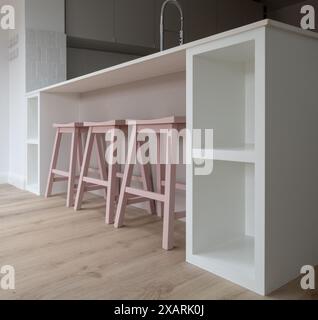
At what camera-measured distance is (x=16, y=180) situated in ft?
11.1

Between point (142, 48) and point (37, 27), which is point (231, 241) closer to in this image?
point (37, 27)

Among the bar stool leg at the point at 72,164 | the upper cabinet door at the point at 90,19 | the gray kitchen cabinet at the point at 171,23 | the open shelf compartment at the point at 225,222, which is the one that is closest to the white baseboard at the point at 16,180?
the bar stool leg at the point at 72,164

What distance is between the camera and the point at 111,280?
125 centimetres

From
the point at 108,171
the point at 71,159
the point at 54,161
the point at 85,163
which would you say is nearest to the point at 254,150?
the point at 108,171

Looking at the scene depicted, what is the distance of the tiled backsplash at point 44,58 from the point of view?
3.14 m

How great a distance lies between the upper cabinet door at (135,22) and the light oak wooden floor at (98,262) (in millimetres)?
2390

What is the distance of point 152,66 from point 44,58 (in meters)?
1.78

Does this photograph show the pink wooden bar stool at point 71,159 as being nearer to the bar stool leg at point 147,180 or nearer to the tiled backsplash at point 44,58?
the bar stool leg at point 147,180

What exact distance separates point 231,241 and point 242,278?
359mm

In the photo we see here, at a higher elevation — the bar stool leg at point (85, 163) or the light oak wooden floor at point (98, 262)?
the bar stool leg at point (85, 163)

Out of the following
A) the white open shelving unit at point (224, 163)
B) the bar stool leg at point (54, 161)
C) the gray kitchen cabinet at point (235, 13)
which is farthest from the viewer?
the gray kitchen cabinet at point (235, 13)

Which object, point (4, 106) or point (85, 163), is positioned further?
point (4, 106)

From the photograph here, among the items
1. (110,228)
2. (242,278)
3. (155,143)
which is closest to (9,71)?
(155,143)

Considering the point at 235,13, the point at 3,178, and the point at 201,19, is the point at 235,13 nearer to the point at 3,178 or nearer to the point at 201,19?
the point at 201,19
